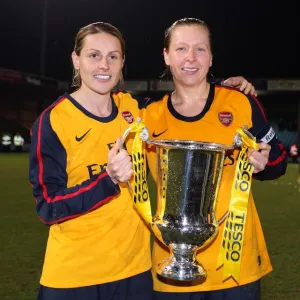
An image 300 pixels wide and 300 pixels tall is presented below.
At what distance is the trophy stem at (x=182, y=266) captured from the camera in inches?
68.1

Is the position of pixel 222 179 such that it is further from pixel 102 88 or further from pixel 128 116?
pixel 102 88

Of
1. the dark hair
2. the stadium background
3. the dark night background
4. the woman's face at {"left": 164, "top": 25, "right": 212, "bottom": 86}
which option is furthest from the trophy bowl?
the dark night background

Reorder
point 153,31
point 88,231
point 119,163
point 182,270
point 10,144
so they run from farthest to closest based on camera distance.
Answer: point 153,31 < point 10,144 < point 88,231 < point 182,270 < point 119,163

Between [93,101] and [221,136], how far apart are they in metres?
0.48

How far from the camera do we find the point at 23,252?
193 inches

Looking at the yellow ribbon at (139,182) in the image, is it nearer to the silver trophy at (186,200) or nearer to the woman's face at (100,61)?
the silver trophy at (186,200)

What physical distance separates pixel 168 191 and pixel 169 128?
13.0 inches

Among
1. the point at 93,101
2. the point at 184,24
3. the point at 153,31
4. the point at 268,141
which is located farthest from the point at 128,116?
the point at 153,31

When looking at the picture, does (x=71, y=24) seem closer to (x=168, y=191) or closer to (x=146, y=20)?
(x=146, y=20)

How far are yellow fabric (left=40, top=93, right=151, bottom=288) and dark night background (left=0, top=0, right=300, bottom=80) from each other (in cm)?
2582

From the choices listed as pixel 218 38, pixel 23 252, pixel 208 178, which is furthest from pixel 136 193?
pixel 218 38

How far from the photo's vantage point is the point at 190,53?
1944 millimetres

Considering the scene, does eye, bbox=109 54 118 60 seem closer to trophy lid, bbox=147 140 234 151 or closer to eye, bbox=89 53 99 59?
eye, bbox=89 53 99 59

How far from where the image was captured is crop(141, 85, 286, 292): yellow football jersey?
1.91 metres
